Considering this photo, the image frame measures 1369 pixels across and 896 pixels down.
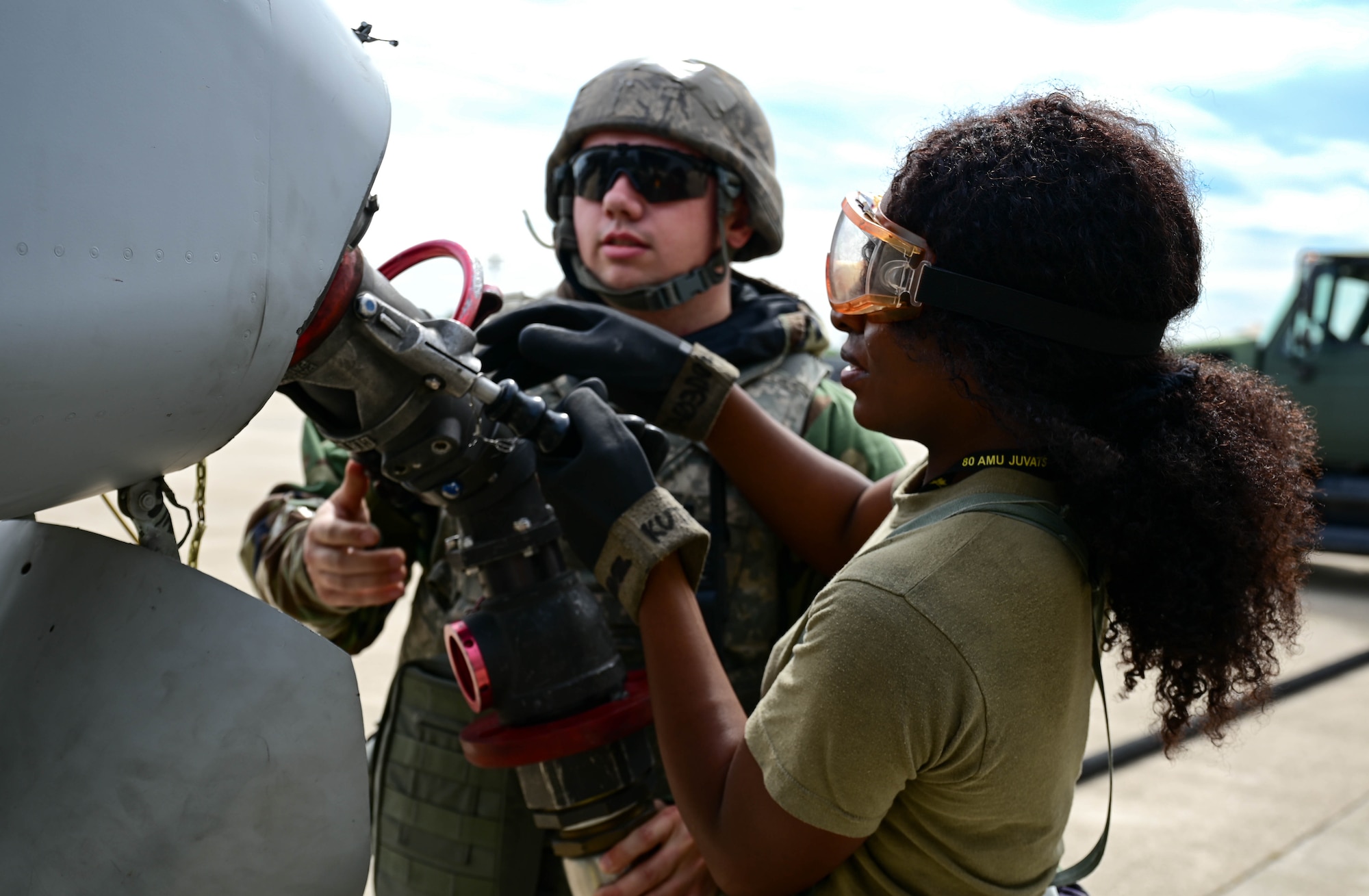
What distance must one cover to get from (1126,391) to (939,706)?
1.45 ft

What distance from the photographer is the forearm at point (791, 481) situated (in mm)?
1911

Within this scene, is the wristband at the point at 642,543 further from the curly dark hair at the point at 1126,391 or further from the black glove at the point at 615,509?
the curly dark hair at the point at 1126,391

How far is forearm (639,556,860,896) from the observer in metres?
1.26

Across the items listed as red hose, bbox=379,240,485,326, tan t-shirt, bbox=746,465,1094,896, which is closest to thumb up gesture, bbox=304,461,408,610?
red hose, bbox=379,240,485,326

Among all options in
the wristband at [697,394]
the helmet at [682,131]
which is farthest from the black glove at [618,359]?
the helmet at [682,131]

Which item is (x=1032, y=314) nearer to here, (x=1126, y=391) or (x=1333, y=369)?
(x=1126, y=391)

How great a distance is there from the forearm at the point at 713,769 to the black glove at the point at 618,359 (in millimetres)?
423

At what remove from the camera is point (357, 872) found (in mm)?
1240

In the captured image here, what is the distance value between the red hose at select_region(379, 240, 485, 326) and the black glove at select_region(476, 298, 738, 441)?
22 cm

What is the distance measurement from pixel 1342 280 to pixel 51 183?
397 inches

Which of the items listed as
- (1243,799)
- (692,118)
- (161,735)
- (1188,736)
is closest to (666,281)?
(692,118)

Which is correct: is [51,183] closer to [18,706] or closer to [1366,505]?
[18,706]

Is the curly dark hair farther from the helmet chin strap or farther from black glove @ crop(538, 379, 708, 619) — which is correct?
the helmet chin strap

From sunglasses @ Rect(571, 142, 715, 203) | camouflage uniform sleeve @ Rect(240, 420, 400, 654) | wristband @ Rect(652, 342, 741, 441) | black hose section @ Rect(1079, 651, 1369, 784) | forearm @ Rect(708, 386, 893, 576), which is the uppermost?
sunglasses @ Rect(571, 142, 715, 203)
